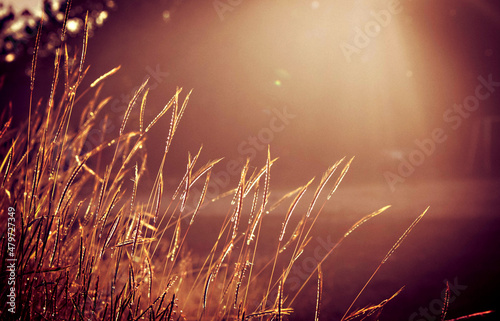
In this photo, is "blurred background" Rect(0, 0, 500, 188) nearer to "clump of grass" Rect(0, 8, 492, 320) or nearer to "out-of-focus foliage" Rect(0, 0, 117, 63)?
"out-of-focus foliage" Rect(0, 0, 117, 63)

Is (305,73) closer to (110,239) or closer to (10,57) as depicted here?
(10,57)

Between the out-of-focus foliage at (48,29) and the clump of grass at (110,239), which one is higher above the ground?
the out-of-focus foliage at (48,29)

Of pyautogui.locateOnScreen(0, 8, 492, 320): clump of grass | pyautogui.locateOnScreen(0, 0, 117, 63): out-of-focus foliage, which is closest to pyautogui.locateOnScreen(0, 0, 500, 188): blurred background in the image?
pyautogui.locateOnScreen(0, 0, 117, 63): out-of-focus foliage

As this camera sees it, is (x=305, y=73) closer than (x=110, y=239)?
No

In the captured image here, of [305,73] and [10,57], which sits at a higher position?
[10,57]

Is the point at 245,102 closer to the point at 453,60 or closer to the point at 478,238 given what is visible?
the point at 453,60

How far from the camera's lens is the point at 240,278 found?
41.1 inches

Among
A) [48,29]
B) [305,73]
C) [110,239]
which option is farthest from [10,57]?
[110,239]

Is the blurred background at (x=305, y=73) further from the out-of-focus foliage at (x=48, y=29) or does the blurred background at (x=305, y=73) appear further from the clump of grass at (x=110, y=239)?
the clump of grass at (x=110, y=239)

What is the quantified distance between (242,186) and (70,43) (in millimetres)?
10775

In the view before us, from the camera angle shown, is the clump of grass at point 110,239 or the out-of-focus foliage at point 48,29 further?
the out-of-focus foliage at point 48,29

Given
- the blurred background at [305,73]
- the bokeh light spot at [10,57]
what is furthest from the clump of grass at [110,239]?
the bokeh light spot at [10,57]

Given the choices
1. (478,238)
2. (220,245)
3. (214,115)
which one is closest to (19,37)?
(214,115)

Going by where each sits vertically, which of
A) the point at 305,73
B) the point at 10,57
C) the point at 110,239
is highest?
the point at 10,57
